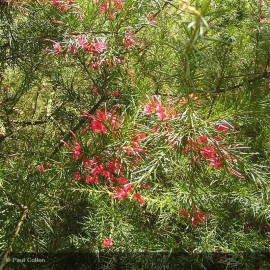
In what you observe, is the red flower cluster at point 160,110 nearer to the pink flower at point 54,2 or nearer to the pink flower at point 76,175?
the pink flower at point 76,175

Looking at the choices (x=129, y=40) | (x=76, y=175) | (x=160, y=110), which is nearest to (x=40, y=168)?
(x=76, y=175)

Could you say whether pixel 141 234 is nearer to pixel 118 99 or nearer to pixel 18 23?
pixel 118 99

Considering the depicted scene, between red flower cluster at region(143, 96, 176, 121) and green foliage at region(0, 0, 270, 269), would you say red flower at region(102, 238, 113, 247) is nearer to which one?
green foliage at region(0, 0, 270, 269)

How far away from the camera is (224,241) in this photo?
1232mm

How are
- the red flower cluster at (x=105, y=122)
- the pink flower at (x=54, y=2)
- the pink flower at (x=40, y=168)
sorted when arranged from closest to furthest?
the red flower cluster at (x=105, y=122) → the pink flower at (x=40, y=168) → the pink flower at (x=54, y=2)

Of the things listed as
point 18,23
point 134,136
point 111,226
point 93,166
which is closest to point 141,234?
point 111,226

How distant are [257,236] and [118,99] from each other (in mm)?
750

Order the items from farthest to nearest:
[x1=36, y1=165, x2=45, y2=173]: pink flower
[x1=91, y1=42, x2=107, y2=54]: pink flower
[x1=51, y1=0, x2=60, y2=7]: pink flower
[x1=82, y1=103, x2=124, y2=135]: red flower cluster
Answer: [x1=51, y1=0, x2=60, y2=7]: pink flower < [x1=91, y1=42, x2=107, y2=54]: pink flower < [x1=36, y1=165, x2=45, y2=173]: pink flower < [x1=82, y1=103, x2=124, y2=135]: red flower cluster

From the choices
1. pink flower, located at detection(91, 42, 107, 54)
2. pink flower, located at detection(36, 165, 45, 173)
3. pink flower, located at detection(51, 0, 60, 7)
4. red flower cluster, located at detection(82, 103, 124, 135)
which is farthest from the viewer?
pink flower, located at detection(51, 0, 60, 7)

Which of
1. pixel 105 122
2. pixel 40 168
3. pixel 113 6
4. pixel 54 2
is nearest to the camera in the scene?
pixel 105 122

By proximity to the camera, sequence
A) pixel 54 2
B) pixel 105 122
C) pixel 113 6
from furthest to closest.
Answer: pixel 54 2 → pixel 113 6 → pixel 105 122

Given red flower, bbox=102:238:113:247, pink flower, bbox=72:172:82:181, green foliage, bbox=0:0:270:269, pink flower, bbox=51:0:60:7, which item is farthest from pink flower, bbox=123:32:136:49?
red flower, bbox=102:238:113:247

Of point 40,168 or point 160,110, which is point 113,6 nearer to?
point 160,110

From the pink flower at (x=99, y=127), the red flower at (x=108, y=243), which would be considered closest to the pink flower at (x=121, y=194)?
the pink flower at (x=99, y=127)
